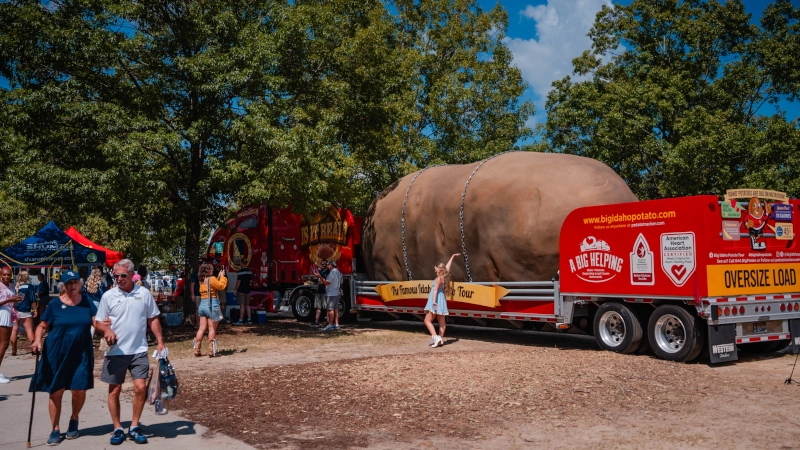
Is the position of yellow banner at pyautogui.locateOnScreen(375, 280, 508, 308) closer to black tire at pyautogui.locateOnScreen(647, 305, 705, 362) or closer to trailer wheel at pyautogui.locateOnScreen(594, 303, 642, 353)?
trailer wheel at pyautogui.locateOnScreen(594, 303, 642, 353)

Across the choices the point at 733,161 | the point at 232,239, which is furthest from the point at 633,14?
the point at 232,239

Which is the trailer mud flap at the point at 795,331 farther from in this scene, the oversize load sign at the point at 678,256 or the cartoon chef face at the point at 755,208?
the oversize load sign at the point at 678,256

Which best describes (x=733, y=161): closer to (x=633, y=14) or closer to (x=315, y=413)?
(x=633, y=14)

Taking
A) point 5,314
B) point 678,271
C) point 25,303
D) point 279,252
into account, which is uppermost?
point 279,252

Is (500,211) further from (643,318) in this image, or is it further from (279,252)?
(279,252)

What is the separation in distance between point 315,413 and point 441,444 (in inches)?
81.5

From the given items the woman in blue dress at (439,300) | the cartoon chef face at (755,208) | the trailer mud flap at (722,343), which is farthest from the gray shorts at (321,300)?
the cartoon chef face at (755,208)

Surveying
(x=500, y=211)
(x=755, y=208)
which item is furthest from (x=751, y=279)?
(x=500, y=211)

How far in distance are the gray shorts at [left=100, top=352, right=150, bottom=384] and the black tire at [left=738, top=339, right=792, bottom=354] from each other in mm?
11179

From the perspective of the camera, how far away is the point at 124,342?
22.5 ft

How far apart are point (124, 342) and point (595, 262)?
8.79 m

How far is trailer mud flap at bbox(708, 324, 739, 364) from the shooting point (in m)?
10.9

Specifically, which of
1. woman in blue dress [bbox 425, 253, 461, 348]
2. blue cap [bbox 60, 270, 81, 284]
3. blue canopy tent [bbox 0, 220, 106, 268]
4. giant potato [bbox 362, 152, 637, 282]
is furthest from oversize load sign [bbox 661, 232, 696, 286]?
blue canopy tent [bbox 0, 220, 106, 268]

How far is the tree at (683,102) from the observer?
24.4 metres
